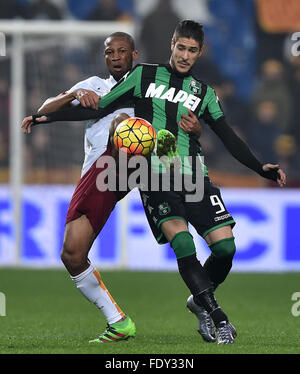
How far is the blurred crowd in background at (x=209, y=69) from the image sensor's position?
41.2 feet

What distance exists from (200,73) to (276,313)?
644 cm

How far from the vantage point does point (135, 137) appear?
5938mm

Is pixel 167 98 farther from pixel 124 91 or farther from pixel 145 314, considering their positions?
pixel 145 314

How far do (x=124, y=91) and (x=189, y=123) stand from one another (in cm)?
47

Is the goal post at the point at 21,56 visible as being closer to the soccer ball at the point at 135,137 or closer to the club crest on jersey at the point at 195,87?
the club crest on jersey at the point at 195,87

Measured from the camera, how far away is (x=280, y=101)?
13.6 m

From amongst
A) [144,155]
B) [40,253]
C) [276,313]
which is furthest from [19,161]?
[144,155]

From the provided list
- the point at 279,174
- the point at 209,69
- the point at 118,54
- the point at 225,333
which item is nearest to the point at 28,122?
the point at 118,54

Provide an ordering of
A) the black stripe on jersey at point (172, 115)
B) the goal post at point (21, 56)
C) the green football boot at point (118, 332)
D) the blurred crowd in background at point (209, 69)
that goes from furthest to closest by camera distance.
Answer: the blurred crowd in background at point (209, 69), the goal post at point (21, 56), the green football boot at point (118, 332), the black stripe on jersey at point (172, 115)

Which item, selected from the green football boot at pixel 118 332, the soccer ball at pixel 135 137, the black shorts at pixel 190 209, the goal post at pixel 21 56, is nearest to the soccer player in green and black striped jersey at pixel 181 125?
the black shorts at pixel 190 209

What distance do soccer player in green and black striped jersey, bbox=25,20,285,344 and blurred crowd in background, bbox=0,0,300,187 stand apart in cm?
601

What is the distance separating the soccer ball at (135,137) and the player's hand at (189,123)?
0.71 feet
